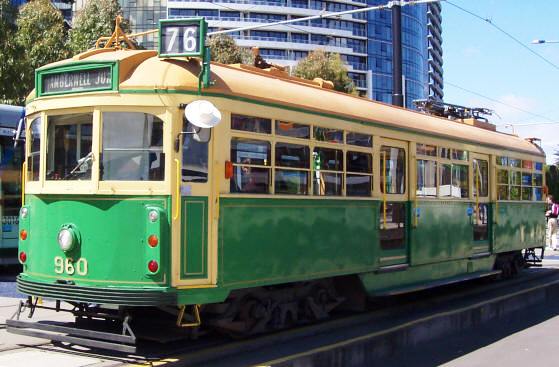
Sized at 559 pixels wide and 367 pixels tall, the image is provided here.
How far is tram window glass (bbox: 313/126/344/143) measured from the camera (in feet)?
28.0

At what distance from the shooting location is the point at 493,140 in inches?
534

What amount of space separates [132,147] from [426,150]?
552cm

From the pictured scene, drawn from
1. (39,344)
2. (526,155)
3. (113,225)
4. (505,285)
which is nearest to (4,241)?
(39,344)

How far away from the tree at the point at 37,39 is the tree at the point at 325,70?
10.5m

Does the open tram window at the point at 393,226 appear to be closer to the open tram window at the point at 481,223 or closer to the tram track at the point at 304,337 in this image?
the tram track at the point at 304,337

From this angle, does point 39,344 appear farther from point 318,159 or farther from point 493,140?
point 493,140

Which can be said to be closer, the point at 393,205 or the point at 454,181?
the point at 393,205

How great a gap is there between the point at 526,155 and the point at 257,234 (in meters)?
9.55

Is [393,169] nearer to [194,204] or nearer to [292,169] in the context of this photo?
[292,169]

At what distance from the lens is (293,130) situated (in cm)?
819

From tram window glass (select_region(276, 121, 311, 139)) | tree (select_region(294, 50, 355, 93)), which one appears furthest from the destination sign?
tree (select_region(294, 50, 355, 93))

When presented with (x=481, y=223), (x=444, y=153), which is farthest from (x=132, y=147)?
(x=481, y=223)

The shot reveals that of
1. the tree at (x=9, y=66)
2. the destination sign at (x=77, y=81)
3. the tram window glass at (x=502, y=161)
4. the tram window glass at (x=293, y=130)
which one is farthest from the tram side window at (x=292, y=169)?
the tree at (x=9, y=66)

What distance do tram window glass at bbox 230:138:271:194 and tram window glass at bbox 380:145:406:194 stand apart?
2.63m
